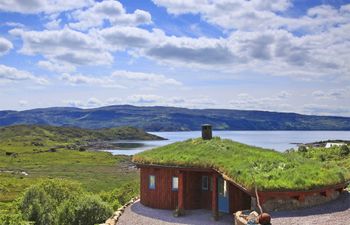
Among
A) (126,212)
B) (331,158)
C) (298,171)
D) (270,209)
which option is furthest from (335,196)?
(331,158)

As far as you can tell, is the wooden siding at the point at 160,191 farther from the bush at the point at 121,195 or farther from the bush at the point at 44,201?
the bush at the point at 121,195

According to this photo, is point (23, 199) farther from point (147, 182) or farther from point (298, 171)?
point (298, 171)

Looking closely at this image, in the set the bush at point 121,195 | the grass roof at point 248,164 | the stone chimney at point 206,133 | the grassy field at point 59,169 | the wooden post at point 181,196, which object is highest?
the stone chimney at point 206,133

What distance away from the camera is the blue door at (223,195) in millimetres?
26536

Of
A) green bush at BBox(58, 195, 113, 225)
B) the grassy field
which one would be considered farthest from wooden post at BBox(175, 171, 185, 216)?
the grassy field

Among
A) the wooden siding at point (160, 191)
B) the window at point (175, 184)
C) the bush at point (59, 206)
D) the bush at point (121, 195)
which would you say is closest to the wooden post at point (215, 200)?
the window at point (175, 184)

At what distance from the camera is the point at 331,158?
57.3 meters

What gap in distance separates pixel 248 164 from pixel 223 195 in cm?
304

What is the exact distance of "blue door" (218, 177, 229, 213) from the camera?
26536 mm

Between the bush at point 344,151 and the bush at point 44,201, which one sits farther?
the bush at point 344,151

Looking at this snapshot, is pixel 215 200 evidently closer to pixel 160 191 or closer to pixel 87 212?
pixel 160 191

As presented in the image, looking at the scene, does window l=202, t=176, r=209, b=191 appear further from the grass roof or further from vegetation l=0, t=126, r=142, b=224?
vegetation l=0, t=126, r=142, b=224

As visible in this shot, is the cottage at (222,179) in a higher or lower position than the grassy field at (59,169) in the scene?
higher

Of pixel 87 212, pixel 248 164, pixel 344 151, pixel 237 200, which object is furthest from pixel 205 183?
A: pixel 344 151
